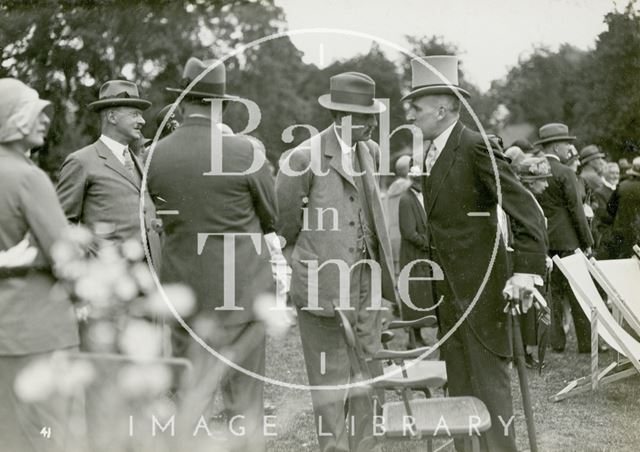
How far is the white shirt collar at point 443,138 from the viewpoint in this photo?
4555 mm

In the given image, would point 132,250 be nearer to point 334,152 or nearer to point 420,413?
point 334,152

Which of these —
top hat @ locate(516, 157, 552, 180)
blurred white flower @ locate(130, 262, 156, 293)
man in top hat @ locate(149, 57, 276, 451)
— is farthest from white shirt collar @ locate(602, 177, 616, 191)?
blurred white flower @ locate(130, 262, 156, 293)

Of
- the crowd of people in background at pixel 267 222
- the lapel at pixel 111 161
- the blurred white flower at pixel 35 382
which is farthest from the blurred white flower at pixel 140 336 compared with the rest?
the blurred white flower at pixel 35 382

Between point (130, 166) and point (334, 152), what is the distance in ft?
3.71

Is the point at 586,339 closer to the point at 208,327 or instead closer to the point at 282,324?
the point at 282,324

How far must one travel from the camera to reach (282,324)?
5.07 metres

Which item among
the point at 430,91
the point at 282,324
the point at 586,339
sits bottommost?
the point at 586,339

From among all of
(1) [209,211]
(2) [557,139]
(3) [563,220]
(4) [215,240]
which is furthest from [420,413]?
(3) [563,220]

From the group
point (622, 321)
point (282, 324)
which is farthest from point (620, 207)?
point (282, 324)

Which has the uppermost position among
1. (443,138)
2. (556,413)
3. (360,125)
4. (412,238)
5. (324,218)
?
(360,125)

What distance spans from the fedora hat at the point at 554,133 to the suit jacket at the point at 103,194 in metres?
2.77

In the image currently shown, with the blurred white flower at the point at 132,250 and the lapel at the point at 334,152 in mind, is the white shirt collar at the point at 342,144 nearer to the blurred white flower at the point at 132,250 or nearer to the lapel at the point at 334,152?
the lapel at the point at 334,152

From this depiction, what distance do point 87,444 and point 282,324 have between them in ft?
4.32

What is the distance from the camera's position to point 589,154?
23.9ft
